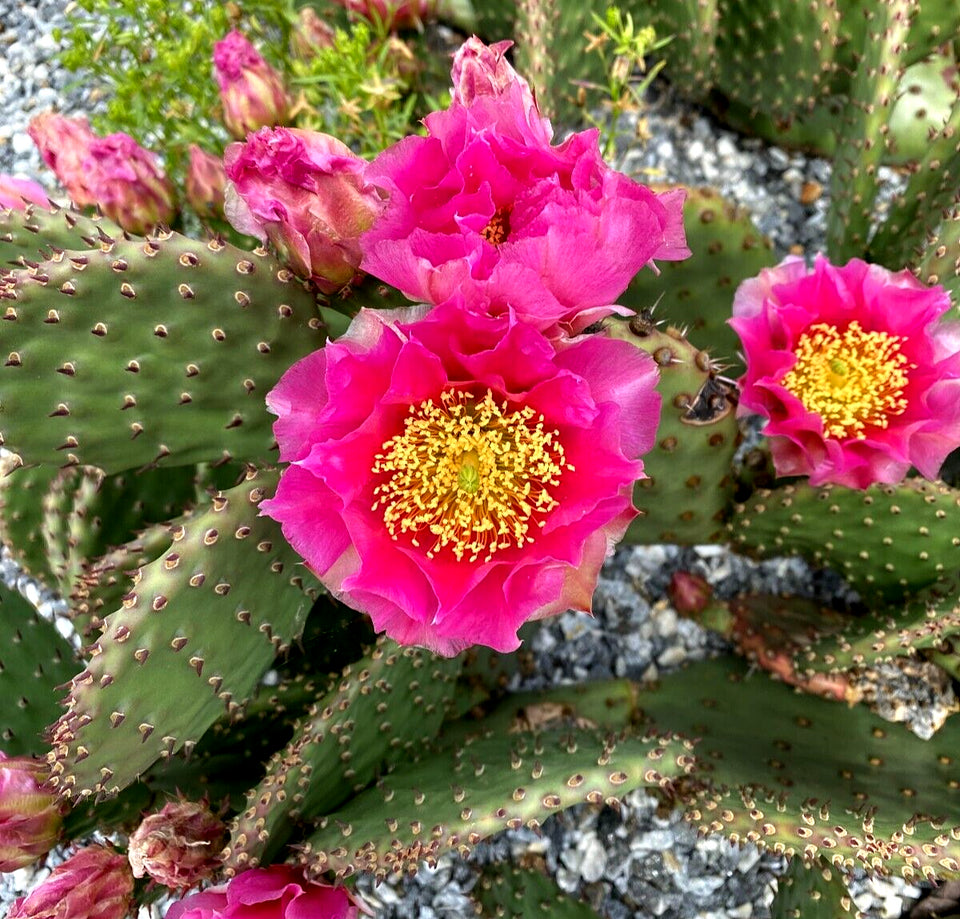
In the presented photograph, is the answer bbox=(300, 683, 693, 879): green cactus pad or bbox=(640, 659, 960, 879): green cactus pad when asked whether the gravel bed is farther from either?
bbox=(300, 683, 693, 879): green cactus pad

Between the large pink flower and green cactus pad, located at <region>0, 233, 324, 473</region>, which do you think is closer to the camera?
the large pink flower

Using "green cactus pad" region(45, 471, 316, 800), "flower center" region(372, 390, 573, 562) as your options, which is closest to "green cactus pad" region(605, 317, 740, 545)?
"flower center" region(372, 390, 573, 562)

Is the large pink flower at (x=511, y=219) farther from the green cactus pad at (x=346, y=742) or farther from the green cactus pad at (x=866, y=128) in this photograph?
the green cactus pad at (x=866, y=128)

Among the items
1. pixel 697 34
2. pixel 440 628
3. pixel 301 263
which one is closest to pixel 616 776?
pixel 440 628

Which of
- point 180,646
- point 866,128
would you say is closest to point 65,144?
point 180,646

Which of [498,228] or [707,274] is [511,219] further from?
[707,274]
